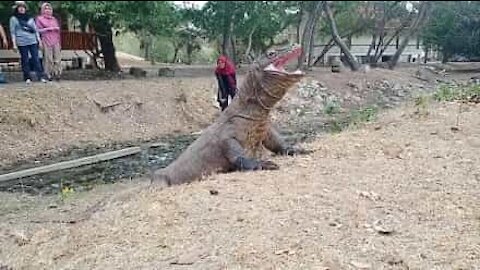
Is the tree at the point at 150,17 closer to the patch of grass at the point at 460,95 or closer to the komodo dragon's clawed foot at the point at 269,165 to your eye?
the patch of grass at the point at 460,95

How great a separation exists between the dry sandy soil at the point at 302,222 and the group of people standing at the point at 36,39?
7.05 meters

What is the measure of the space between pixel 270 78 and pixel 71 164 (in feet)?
16.0

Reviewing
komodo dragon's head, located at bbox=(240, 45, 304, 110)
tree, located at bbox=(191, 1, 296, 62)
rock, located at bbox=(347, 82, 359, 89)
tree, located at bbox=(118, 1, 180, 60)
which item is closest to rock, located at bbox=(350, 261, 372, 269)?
komodo dragon's head, located at bbox=(240, 45, 304, 110)

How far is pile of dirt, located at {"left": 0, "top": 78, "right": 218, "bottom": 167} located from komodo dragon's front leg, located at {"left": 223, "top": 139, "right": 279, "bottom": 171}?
218 inches

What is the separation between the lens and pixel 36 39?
13094 mm

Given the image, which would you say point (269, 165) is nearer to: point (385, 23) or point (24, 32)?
point (24, 32)

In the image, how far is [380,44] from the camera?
87.8 feet

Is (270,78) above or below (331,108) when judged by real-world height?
above

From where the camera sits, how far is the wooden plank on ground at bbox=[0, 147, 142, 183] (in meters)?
9.53

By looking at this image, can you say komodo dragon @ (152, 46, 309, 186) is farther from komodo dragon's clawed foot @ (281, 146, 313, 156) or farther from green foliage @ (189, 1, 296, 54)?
green foliage @ (189, 1, 296, 54)

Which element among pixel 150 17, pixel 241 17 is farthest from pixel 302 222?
pixel 241 17

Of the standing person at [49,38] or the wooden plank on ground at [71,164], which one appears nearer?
the wooden plank on ground at [71,164]

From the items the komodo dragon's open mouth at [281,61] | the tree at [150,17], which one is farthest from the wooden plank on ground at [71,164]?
the tree at [150,17]

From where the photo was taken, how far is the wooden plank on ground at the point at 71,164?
9531 mm
